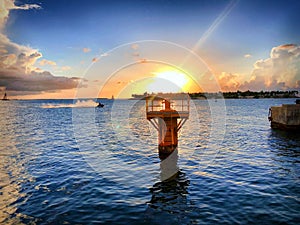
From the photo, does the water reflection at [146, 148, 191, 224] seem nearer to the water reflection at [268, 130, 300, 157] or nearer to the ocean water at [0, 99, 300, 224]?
the ocean water at [0, 99, 300, 224]

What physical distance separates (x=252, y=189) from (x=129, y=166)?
36.8 ft

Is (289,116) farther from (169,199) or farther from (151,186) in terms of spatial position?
(169,199)

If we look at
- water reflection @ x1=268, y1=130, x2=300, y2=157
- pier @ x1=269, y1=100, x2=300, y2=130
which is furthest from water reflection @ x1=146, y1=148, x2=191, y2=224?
pier @ x1=269, y1=100, x2=300, y2=130

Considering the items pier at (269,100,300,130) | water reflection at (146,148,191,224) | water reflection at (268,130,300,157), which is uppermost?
pier at (269,100,300,130)

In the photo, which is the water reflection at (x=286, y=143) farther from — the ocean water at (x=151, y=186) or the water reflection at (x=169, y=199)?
the water reflection at (x=169, y=199)

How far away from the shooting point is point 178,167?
877 inches

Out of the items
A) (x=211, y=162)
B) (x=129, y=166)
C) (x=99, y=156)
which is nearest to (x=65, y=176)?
(x=129, y=166)

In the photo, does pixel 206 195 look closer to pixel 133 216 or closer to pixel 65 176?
pixel 133 216

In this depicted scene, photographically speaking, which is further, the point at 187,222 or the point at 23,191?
the point at 23,191

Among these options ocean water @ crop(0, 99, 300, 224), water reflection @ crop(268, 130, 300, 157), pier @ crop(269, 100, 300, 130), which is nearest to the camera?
ocean water @ crop(0, 99, 300, 224)

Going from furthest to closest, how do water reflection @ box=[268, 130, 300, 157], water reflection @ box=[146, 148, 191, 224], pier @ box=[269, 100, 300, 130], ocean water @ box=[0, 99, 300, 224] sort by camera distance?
pier @ box=[269, 100, 300, 130]
water reflection @ box=[268, 130, 300, 157]
ocean water @ box=[0, 99, 300, 224]
water reflection @ box=[146, 148, 191, 224]

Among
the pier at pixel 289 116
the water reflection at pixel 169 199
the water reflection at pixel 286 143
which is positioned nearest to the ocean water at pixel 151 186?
the water reflection at pixel 169 199

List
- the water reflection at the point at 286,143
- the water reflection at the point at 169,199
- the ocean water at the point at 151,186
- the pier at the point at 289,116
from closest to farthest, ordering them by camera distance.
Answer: the water reflection at the point at 169,199
the ocean water at the point at 151,186
the water reflection at the point at 286,143
the pier at the point at 289,116

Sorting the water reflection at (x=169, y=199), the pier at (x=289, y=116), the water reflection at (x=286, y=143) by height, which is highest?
the pier at (x=289, y=116)
